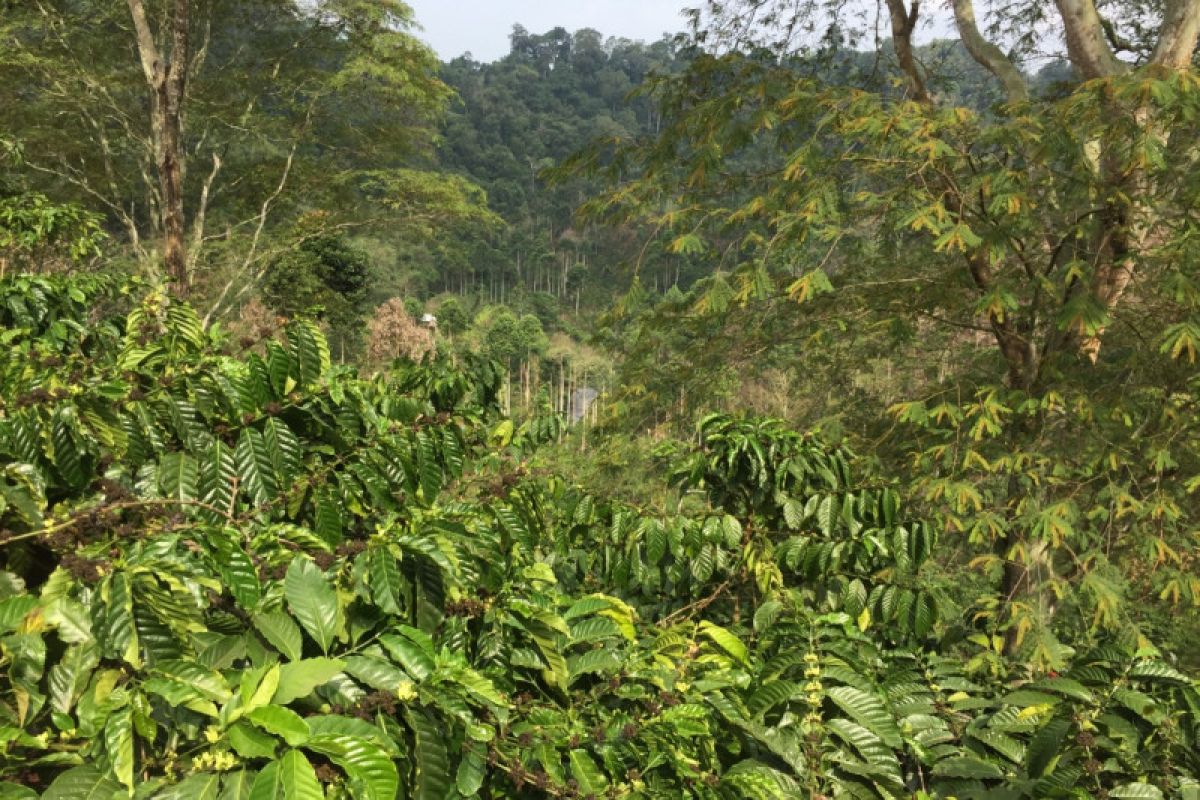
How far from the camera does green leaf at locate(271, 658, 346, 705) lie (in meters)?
0.87

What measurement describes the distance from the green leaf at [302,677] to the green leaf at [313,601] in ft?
0.19

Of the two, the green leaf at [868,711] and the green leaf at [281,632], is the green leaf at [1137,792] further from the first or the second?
the green leaf at [281,632]

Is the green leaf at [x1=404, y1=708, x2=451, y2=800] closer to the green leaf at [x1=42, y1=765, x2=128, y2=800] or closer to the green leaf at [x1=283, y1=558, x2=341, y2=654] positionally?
the green leaf at [x1=283, y1=558, x2=341, y2=654]

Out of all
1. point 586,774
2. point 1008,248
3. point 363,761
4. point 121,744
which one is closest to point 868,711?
point 586,774

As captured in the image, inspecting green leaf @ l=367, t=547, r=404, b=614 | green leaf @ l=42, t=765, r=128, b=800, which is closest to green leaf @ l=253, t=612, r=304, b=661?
green leaf @ l=367, t=547, r=404, b=614

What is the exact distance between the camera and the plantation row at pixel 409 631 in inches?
35.7

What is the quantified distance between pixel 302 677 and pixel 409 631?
0.69 feet

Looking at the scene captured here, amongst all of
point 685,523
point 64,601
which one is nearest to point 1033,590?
point 685,523

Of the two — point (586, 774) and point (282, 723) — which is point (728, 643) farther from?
point (282, 723)

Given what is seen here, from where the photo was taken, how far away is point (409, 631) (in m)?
1.08

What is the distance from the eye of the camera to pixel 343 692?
98 centimetres

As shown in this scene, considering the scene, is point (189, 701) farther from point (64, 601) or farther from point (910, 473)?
point (910, 473)

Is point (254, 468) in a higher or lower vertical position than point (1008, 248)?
lower

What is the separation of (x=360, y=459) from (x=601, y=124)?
6635 centimetres
